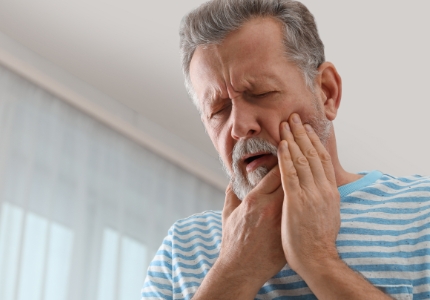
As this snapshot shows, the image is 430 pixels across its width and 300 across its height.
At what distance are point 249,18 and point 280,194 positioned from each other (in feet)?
1.46

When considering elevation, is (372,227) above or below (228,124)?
below

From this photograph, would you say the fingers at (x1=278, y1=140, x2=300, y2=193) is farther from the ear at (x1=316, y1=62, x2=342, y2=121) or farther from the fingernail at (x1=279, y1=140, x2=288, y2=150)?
the ear at (x1=316, y1=62, x2=342, y2=121)

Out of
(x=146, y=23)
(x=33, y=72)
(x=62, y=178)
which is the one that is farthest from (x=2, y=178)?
(x=146, y=23)

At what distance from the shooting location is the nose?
1317 millimetres

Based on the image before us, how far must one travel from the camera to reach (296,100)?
54.7 inches

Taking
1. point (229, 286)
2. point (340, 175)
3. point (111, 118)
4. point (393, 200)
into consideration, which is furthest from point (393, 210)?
point (111, 118)

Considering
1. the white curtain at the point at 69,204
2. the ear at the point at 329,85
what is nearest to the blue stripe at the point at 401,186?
the ear at the point at 329,85

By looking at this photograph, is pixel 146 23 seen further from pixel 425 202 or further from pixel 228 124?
pixel 425 202

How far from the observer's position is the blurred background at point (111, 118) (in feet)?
9.55

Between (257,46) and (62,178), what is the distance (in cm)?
188

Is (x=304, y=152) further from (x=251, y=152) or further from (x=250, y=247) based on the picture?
(x=250, y=247)

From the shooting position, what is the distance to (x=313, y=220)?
1178 mm

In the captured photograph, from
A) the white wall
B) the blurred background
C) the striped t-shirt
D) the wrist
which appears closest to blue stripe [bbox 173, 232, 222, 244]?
the striped t-shirt

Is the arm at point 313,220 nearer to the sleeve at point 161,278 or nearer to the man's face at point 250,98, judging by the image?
the man's face at point 250,98
